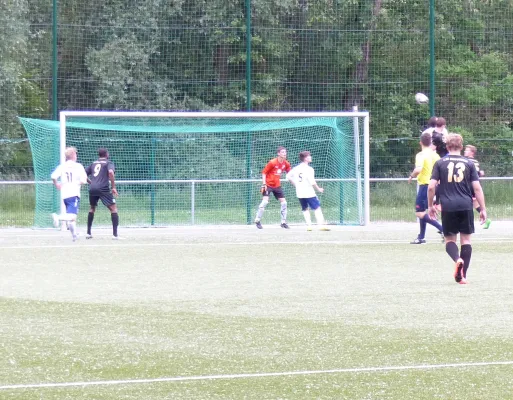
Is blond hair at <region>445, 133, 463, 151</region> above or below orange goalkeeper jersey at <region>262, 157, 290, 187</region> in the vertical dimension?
above

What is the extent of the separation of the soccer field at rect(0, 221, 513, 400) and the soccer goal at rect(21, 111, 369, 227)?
6.96 metres

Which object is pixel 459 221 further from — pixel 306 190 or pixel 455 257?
pixel 306 190

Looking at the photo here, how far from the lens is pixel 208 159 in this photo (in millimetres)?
25141

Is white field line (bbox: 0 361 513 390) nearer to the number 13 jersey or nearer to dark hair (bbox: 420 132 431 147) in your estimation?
the number 13 jersey

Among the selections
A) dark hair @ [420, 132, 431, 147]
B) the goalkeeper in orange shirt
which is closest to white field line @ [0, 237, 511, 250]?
dark hair @ [420, 132, 431, 147]

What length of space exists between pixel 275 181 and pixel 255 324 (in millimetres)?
14078

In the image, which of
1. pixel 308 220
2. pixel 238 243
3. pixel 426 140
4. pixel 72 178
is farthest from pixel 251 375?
pixel 308 220

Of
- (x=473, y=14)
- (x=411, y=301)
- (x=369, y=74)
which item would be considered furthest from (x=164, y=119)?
(x=411, y=301)

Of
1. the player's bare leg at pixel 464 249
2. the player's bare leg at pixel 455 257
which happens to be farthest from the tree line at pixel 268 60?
the player's bare leg at pixel 464 249

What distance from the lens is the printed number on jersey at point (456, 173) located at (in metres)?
11.9

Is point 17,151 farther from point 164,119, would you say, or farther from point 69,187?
point 69,187

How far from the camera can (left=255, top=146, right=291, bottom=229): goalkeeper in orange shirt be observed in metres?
22.9

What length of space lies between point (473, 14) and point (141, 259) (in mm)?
17216

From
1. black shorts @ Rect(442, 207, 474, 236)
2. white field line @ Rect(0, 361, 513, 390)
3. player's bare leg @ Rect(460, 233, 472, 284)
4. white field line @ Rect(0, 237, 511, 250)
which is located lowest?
white field line @ Rect(0, 361, 513, 390)
